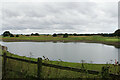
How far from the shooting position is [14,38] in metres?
124

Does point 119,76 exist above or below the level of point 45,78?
above

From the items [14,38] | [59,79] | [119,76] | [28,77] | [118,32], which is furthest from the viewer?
[14,38]

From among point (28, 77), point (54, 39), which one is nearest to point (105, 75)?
point (28, 77)

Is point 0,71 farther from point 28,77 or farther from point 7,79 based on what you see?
point 28,77

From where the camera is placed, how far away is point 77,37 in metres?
129

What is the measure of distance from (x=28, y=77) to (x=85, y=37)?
125 meters

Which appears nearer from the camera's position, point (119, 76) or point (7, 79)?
point (119, 76)

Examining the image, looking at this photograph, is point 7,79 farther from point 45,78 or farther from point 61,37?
point 61,37

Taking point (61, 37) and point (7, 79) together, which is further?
point (61, 37)

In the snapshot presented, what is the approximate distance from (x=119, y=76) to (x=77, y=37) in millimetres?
124966

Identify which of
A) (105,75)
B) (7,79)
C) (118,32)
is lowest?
(7,79)

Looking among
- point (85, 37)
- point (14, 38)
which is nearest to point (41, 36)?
point (14, 38)

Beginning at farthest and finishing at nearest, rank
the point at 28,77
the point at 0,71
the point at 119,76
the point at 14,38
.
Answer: the point at 14,38, the point at 0,71, the point at 28,77, the point at 119,76

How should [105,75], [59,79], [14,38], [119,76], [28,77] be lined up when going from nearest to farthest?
1. [119,76]
2. [105,75]
3. [59,79]
4. [28,77]
5. [14,38]
